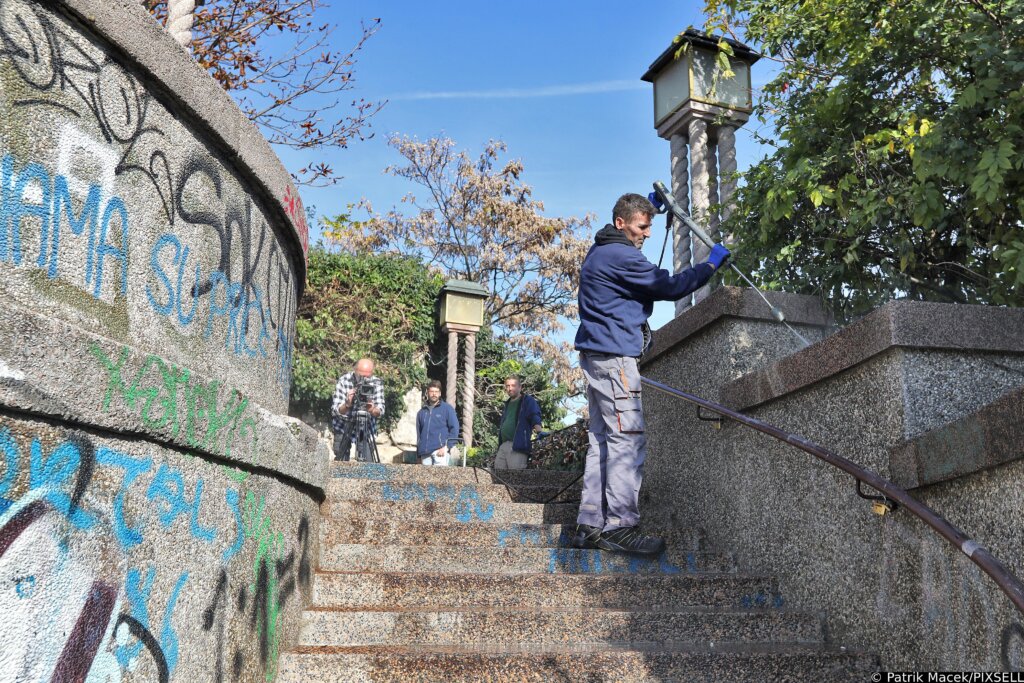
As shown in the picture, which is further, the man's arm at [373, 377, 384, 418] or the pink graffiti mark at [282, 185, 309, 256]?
the man's arm at [373, 377, 384, 418]

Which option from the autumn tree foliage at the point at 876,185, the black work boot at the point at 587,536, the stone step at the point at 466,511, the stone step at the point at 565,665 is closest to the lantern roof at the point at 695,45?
the autumn tree foliage at the point at 876,185

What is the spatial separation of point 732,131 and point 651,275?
4834 millimetres

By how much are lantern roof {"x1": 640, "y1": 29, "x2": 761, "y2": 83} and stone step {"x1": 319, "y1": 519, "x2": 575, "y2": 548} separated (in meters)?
4.44

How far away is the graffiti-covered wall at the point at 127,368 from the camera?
6.46 feet

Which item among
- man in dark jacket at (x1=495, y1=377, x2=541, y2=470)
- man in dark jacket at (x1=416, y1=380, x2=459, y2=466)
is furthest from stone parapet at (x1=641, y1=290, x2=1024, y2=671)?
man in dark jacket at (x1=416, y1=380, x2=459, y2=466)

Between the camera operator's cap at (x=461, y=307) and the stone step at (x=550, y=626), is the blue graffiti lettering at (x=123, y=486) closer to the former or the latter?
the stone step at (x=550, y=626)

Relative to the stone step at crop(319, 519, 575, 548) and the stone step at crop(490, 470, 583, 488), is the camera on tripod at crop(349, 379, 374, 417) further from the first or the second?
the stone step at crop(319, 519, 575, 548)

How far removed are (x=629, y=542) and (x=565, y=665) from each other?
119 centimetres

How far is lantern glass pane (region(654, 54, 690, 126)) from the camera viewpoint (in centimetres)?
816

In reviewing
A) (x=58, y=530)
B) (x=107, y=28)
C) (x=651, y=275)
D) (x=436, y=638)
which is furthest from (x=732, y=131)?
(x=58, y=530)

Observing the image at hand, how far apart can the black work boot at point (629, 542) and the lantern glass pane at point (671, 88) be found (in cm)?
483

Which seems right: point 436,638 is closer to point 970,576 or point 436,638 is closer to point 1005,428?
point 970,576

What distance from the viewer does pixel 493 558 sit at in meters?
4.55

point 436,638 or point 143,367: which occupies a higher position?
point 143,367
